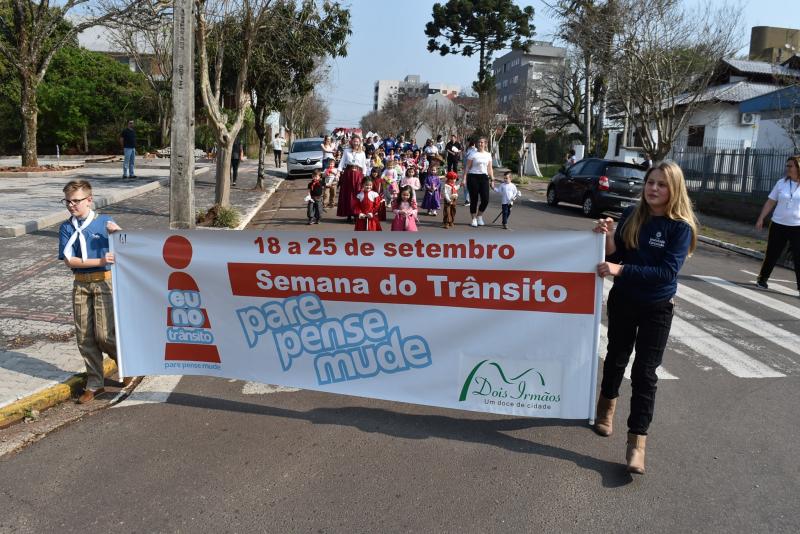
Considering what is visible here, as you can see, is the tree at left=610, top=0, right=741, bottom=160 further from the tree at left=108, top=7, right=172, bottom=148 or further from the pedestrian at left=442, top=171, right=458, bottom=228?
the tree at left=108, top=7, right=172, bottom=148

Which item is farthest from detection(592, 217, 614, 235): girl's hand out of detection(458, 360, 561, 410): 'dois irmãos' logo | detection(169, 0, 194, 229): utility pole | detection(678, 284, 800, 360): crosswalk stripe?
detection(169, 0, 194, 229): utility pole

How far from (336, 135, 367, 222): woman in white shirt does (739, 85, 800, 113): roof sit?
12.7m

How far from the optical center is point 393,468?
434cm

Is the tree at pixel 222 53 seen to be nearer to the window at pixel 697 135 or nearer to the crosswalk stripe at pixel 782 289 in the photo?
the crosswalk stripe at pixel 782 289

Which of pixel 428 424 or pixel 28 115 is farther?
pixel 28 115

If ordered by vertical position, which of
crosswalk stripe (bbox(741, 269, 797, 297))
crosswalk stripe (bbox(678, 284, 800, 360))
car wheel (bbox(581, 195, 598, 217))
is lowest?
crosswalk stripe (bbox(678, 284, 800, 360))

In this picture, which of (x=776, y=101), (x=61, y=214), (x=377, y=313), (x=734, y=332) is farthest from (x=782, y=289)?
(x=776, y=101)

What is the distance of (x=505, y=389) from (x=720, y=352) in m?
3.41

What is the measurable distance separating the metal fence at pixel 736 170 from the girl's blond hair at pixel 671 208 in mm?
16985

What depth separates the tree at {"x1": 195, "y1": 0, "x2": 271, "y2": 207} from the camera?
14922 millimetres

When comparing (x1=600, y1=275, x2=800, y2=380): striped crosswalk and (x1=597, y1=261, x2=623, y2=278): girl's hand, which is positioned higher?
(x1=597, y1=261, x2=623, y2=278): girl's hand

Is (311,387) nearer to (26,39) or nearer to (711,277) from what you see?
(711,277)

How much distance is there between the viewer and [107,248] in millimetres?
5398

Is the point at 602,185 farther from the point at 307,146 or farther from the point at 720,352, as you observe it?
the point at 307,146
